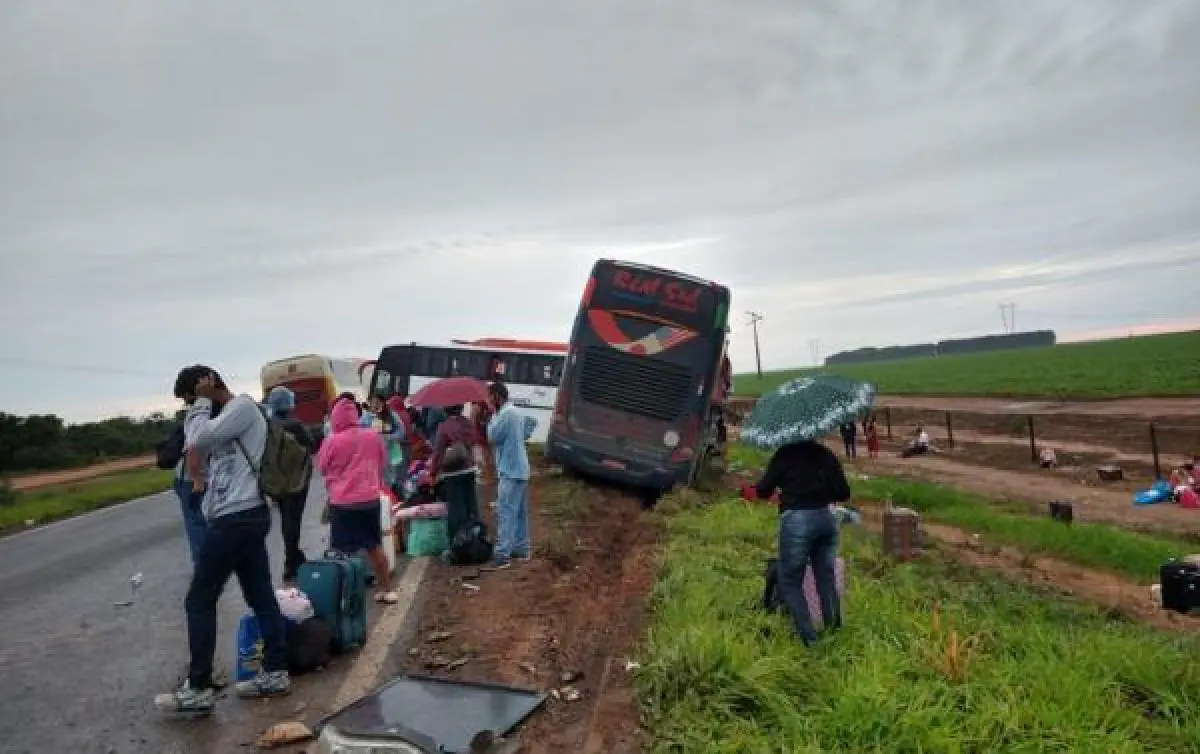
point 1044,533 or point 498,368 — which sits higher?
point 498,368

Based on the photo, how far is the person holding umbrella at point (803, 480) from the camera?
221 inches

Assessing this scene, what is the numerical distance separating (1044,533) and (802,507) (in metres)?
9.09

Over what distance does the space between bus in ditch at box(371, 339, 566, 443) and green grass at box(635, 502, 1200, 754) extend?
18.6 m

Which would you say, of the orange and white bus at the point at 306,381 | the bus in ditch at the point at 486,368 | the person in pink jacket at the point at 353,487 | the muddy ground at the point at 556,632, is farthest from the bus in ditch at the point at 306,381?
the person in pink jacket at the point at 353,487

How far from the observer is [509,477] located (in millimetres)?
8805

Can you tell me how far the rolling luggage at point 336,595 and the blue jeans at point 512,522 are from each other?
2.59 m

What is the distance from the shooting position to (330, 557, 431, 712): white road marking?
17.8 feet

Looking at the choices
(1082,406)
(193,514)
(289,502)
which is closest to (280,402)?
(289,502)

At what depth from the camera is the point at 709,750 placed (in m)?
4.08

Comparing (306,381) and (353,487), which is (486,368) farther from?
(353,487)

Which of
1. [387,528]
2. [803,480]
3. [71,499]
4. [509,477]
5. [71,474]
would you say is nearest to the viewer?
[803,480]

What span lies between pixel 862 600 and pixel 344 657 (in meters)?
3.72

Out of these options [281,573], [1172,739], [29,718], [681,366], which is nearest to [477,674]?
[29,718]

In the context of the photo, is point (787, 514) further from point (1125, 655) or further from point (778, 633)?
point (1125, 655)
